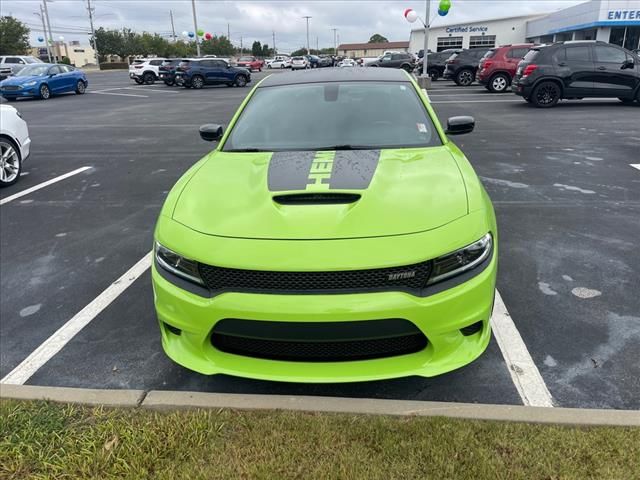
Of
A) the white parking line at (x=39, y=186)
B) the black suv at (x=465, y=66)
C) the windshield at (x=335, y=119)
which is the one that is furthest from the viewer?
the black suv at (x=465, y=66)

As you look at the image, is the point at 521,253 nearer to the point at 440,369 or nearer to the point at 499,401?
the point at 499,401

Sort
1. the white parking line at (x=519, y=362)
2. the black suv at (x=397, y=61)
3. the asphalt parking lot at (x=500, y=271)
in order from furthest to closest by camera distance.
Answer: the black suv at (x=397, y=61) → the asphalt parking lot at (x=500, y=271) → the white parking line at (x=519, y=362)

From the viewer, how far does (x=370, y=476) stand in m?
2.03

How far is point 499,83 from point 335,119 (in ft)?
60.1

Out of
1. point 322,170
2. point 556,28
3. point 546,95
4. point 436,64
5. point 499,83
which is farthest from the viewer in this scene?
point 556,28

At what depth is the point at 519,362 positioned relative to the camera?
2881mm

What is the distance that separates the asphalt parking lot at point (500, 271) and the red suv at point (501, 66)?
389 inches

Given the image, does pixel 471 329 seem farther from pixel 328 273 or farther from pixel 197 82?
pixel 197 82

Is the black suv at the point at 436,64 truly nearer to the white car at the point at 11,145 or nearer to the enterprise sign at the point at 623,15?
the enterprise sign at the point at 623,15

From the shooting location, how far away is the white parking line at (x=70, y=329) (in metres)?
2.99

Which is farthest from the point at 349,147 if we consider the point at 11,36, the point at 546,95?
the point at 11,36

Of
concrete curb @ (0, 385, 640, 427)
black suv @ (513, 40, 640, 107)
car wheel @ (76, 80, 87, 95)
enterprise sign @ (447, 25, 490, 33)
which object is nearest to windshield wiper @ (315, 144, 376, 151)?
concrete curb @ (0, 385, 640, 427)

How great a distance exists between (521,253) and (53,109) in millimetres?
18959

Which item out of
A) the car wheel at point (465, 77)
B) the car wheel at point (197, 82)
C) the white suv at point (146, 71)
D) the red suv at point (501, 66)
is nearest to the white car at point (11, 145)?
the red suv at point (501, 66)
